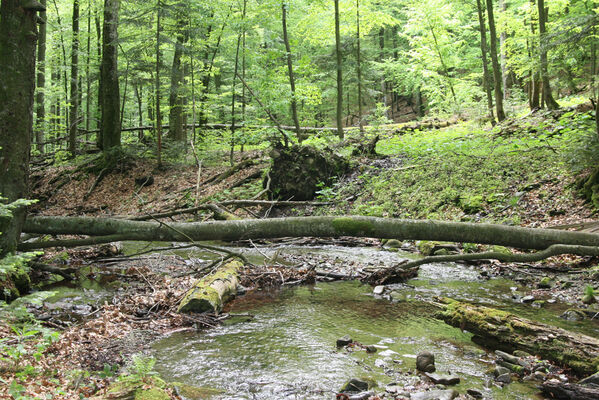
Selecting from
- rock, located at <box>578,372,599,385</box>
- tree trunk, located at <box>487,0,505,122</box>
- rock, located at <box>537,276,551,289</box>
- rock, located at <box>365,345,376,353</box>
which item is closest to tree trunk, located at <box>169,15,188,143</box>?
tree trunk, located at <box>487,0,505,122</box>

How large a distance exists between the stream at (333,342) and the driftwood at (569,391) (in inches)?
5.6

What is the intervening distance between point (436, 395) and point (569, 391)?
109 centimetres

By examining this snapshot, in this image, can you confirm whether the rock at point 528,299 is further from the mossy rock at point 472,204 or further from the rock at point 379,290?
the mossy rock at point 472,204

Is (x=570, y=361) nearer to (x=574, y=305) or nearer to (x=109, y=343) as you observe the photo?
(x=574, y=305)

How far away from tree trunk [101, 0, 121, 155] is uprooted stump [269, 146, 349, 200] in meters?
8.16

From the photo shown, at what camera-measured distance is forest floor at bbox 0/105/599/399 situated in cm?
382

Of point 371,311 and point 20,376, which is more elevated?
point 20,376

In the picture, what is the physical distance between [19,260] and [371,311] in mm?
4502

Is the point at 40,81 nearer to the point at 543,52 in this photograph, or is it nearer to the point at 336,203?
the point at 336,203

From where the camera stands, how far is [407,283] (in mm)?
7320

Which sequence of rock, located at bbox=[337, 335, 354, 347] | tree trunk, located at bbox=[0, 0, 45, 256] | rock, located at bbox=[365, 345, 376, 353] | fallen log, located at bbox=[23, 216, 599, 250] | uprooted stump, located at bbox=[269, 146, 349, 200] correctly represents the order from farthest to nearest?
uprooted stump, located at bbox=[269, 146, 349, 200] → fallen log, located at bbox=[23, 216, 599, 250] → tree trunk, located at bbox=[0, 0, 45, 256] → rock, located at bbox=[337, 335, 354, 347] → rock, located at bbox=[365, 345, 376, 353]

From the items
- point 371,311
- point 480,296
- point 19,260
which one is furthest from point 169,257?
point 480,296

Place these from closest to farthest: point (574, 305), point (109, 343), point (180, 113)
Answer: point (109, 343) < point (574, 305) < point (180, 113)

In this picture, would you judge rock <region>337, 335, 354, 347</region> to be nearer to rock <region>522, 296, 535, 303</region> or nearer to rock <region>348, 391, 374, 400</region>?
rock <region>348, 391, 374, 400</region>
